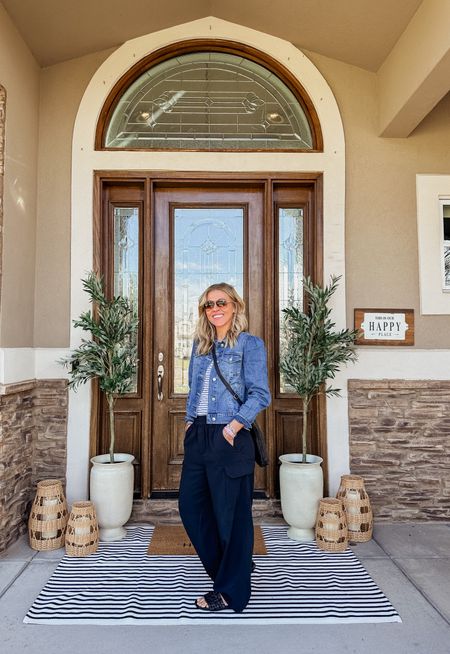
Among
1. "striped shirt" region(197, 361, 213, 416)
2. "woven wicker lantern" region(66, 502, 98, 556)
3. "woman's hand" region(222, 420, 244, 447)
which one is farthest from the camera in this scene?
"woven wicker lantern" region(66, 502, 98, 556)

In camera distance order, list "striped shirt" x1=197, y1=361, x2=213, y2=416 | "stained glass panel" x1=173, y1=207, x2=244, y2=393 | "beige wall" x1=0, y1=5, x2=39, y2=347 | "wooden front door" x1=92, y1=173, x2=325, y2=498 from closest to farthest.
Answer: "striped shirt" x1=197, y1=361, x2=213, y2=416 → "beige wall" x1=0, y1=5, x2=39, y2=347 → "wooden front door" x1=92, y1=173, x2=325, y2=498 → "stained glass panel" x1=173, y1=207, x2=244, y2=393

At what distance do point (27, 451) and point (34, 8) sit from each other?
9.54 ft

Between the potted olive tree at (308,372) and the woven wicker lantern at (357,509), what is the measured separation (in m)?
0.19

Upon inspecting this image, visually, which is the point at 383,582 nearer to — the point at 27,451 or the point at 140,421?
the point at 140,421

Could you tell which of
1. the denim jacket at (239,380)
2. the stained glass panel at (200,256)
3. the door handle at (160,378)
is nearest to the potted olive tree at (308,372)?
the stained glass panel at (200,256)

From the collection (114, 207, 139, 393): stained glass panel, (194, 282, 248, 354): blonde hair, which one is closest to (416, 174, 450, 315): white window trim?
(194, 282, 248, 354): blonde hair

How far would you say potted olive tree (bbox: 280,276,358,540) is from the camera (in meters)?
3.32

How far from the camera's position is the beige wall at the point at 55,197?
3682 millimetres

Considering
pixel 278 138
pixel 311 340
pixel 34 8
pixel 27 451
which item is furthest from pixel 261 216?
pixel 27 451

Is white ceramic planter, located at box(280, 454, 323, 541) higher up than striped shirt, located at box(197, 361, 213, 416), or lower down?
lower down

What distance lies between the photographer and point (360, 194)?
12.4 feet

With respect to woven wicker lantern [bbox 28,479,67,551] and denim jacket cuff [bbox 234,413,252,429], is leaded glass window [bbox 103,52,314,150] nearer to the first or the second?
denim jacket cuff [bbox 234,413,252,429]

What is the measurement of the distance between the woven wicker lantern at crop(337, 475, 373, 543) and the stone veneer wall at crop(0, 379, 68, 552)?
1.97 m

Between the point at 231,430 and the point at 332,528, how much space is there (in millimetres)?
1244
